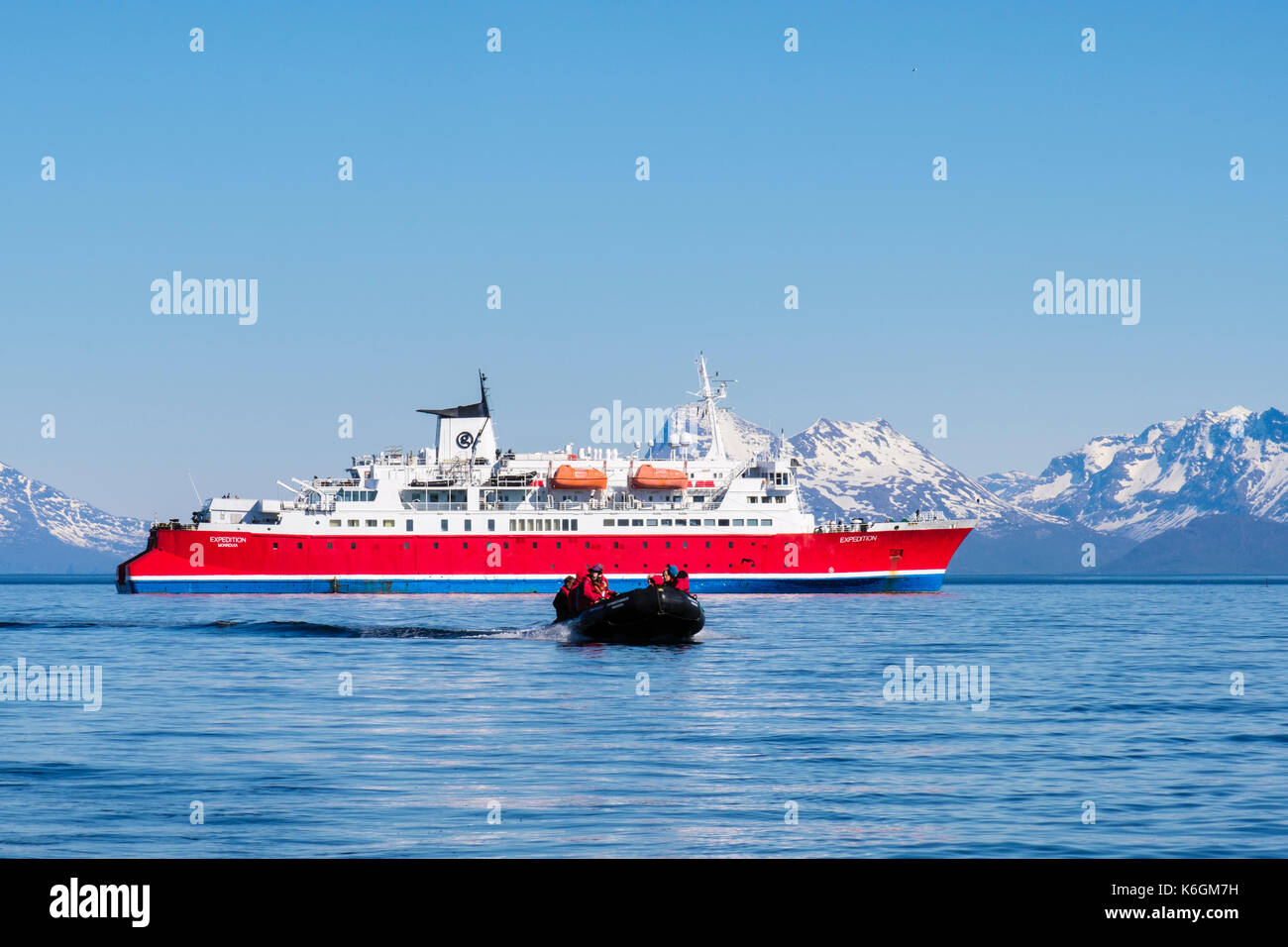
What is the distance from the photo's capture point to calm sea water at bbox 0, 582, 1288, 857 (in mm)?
15727

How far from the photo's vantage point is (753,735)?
79.5 feet

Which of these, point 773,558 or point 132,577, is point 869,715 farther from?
point 132,577

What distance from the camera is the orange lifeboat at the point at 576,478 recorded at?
299ft

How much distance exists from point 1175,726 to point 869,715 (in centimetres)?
566

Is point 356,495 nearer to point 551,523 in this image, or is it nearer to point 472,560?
point 472,560

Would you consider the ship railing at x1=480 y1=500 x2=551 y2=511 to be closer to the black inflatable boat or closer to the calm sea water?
the calm sea water

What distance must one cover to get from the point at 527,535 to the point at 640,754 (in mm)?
68470

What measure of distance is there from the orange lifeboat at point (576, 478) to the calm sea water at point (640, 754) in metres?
45.2

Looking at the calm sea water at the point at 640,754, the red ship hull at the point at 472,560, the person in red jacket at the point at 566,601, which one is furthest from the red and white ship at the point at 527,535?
the calm sea water at the point at 640,754

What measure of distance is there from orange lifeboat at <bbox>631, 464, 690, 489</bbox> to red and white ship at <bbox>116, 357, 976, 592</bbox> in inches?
3.7
